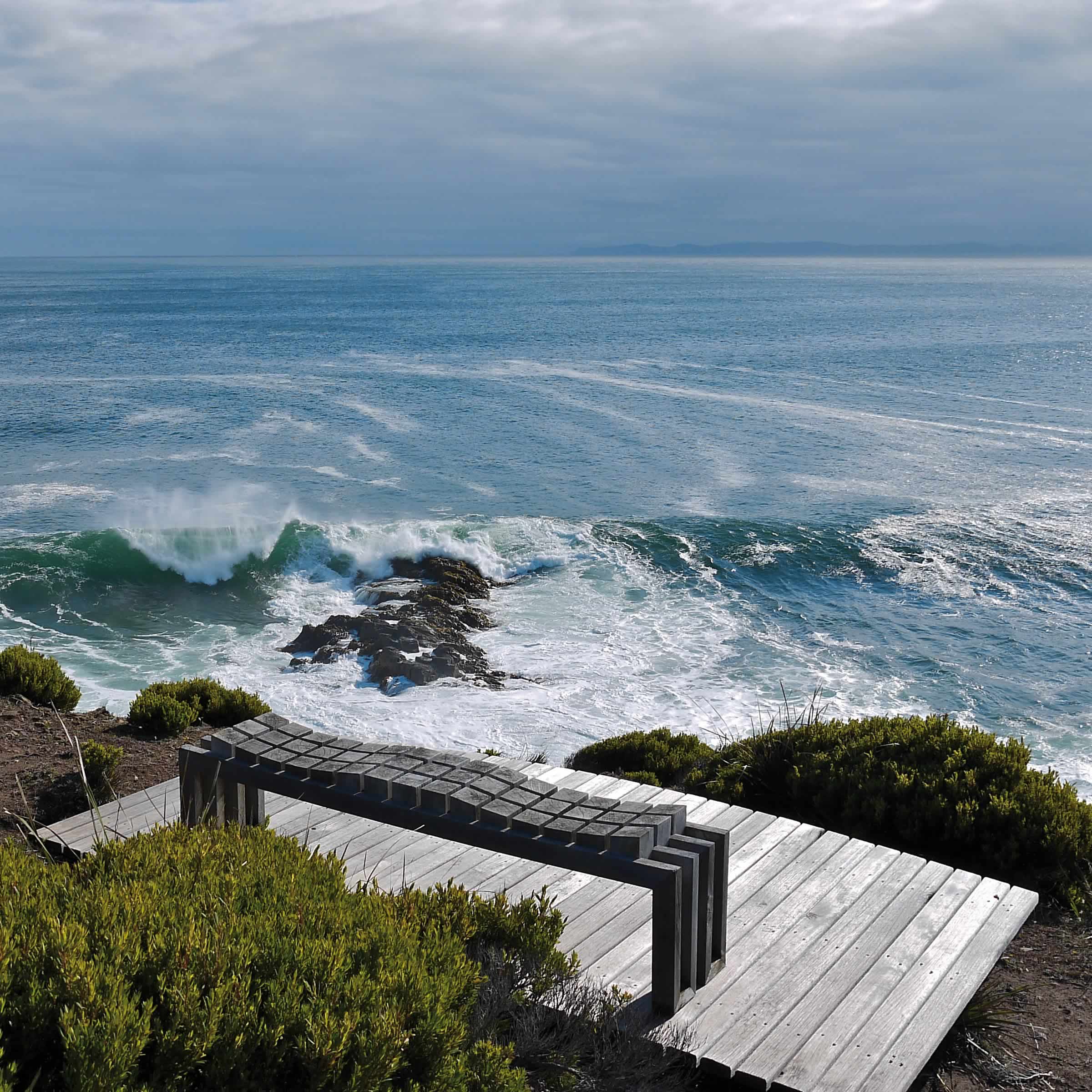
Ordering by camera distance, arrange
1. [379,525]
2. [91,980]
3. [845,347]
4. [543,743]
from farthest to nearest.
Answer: [845,347] → [379,525] → [543,743] → [91,980]

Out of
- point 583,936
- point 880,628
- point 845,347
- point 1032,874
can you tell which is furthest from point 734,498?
point 845,347

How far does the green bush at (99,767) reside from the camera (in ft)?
24.5

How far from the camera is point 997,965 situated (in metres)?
5.62

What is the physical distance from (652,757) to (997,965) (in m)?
4.18

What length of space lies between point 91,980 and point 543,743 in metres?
11.6

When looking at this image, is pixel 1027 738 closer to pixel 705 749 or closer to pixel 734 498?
pixel 705 749

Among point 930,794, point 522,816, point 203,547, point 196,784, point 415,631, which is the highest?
point 522,816

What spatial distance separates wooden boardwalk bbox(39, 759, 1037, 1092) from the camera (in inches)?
169

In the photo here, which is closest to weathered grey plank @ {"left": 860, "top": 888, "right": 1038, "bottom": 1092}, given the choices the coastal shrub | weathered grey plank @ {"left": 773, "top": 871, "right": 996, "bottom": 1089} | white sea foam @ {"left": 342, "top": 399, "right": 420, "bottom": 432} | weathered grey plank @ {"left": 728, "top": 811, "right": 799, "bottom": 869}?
weathered grey plank @ {"left": 773, "top": 871, "right": 996, "bottom": 1089}

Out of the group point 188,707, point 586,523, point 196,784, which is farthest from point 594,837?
point 586,523

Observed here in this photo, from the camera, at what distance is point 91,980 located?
2961mm

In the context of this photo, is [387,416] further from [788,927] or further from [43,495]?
[788,927]

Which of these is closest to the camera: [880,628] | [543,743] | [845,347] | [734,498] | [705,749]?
[705,749]

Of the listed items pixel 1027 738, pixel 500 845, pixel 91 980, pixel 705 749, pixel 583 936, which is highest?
pixel 91 980
